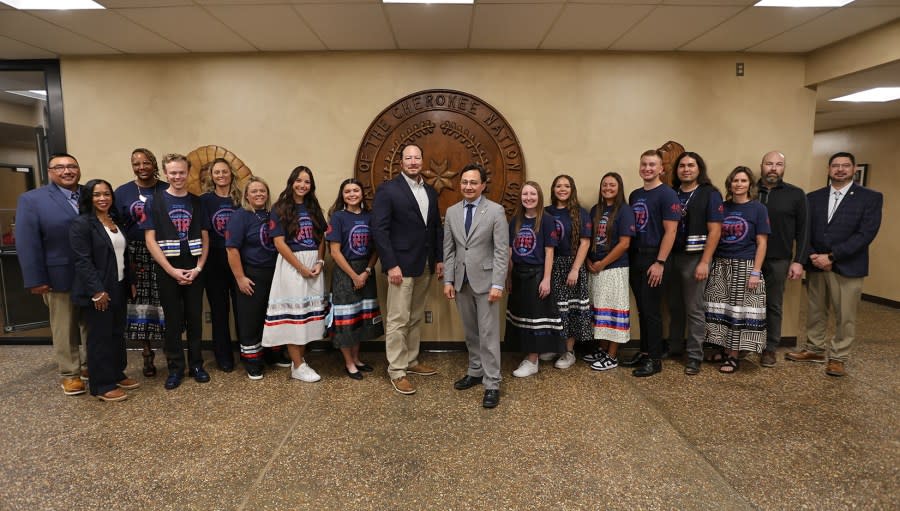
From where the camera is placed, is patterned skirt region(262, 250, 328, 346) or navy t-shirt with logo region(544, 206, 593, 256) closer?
patterned skirt region(262, 250, 328, 346)

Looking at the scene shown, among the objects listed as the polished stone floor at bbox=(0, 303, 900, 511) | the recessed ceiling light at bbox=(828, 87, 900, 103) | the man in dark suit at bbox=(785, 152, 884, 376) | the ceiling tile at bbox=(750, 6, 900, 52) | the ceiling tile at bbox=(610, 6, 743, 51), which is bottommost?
the polished stone floor at bbox=(0, 303, 900, 511)

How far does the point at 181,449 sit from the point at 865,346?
5.82 meters

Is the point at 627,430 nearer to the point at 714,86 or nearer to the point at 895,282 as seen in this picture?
the point at 714,86

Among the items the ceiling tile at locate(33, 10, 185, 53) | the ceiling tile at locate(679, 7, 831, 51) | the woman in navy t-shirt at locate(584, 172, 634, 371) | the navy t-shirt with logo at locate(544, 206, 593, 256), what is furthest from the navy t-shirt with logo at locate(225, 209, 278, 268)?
the ceiling tile at locate(679, 7, 831, 51)

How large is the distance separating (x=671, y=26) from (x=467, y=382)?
3.18m

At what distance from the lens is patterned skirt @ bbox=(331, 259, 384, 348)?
11.0 feet

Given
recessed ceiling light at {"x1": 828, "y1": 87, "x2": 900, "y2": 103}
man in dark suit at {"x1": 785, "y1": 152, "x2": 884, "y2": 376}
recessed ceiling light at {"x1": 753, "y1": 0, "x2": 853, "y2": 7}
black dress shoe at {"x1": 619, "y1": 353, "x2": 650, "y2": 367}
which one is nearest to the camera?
recessed ceiling light at {"x1": 753, "y1": 0, "x2": 853, "y2": 7}

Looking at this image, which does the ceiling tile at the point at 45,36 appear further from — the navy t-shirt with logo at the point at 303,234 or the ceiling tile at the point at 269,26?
the navy t-shirt with logo at the point at 303,234

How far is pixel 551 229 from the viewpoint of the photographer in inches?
129

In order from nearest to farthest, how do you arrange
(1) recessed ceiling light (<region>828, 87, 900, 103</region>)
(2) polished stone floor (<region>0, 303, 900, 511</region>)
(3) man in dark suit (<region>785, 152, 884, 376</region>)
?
(2) polished stone floor (<region>0, 303, 900, 511</region>)
(3) man in dark suit (<region>785, 152, 884, 376</region>)
(1) recessed ceiling light (<region>828, 87, 900, 103</region>)

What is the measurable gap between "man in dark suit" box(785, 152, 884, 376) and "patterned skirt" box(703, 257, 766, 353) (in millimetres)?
659

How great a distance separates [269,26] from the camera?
335 cm

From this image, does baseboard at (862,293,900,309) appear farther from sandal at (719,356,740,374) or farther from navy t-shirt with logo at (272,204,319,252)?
navy t-shirt with logo at (272,204,319,252)

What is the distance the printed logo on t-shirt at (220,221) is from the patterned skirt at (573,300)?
2.66 meters
